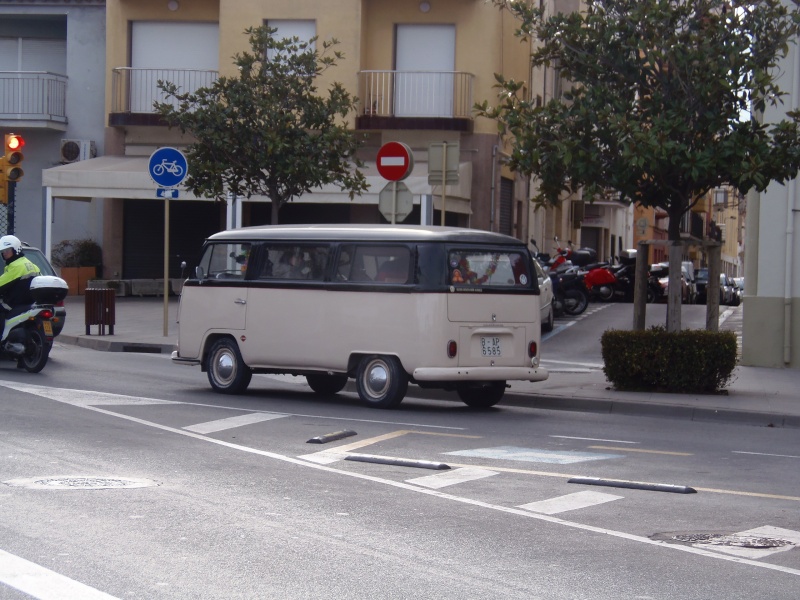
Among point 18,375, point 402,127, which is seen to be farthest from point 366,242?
point 402,127

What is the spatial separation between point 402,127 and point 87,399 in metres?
18.3

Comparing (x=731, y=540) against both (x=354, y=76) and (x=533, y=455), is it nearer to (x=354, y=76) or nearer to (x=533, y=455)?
(x=533, y=455)

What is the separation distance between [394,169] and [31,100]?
1931 cm

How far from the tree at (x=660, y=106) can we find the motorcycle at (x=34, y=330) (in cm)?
612

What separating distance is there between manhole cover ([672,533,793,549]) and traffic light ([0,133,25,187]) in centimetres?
1643

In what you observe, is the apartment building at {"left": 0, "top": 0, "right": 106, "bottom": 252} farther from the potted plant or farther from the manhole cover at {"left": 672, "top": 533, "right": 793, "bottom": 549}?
the manhole cover at {"left": 672, "top": 533, "right": 793, "bottom": 549}

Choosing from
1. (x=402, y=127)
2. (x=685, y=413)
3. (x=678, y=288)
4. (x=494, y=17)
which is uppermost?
(x=494, y=17)

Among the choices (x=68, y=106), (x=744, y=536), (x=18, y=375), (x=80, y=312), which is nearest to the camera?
(x=744, y=536)

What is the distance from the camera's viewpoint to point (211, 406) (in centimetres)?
1373

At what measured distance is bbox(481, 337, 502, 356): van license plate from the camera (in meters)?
13.9

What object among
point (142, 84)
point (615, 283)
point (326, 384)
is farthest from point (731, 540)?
point (615, 283)

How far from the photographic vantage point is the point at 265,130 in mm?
21609

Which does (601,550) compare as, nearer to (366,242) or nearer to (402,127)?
(366,242)

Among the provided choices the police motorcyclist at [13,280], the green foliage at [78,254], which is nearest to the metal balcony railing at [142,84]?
the green foliage at [78,254]
